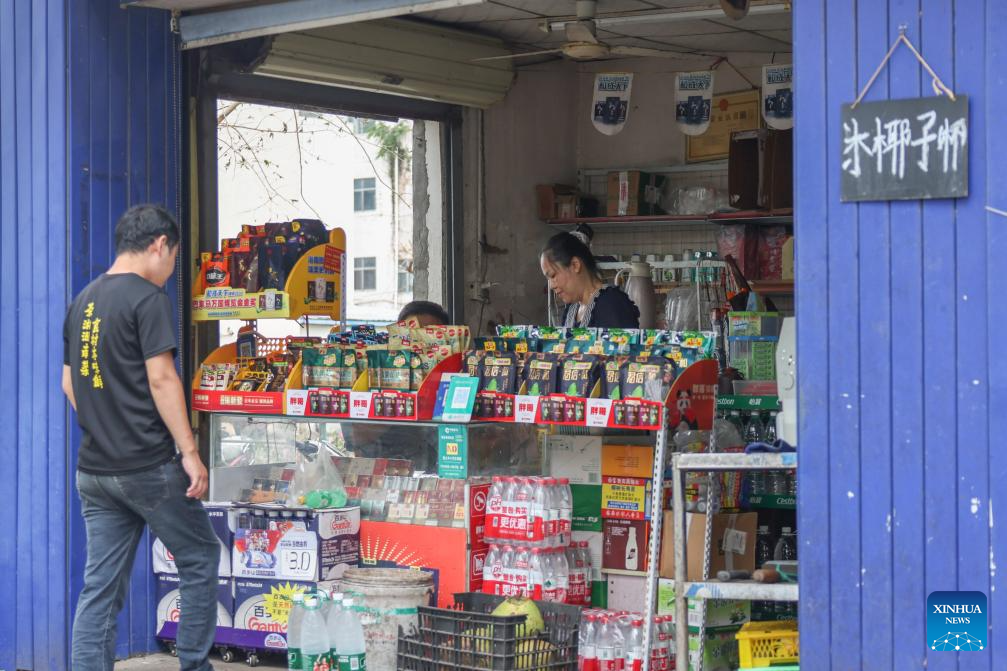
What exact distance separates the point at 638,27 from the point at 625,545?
4.28 metres

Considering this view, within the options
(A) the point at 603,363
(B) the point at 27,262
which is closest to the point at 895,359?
(A) the point at 603,363

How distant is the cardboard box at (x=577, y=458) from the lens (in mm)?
6190

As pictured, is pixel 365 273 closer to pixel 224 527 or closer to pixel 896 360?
pixel 224 527

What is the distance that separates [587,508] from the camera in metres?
6.20

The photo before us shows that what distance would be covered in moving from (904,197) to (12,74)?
451cm

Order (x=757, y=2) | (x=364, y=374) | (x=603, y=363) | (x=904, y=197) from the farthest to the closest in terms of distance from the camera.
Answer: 1. (x=757, y=2)
2. (x=364, y=374)
3. (x=603, y=363)
4. (x=904, y=197)

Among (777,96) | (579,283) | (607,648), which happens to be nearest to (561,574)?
(607,648)

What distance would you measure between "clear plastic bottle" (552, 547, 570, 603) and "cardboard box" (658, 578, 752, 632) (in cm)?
43

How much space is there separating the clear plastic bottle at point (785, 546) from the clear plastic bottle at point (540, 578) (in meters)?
1.10

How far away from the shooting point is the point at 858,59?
14.7ft

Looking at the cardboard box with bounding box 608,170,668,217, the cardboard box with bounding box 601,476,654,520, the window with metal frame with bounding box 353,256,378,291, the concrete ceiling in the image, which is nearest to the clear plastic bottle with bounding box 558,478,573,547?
the cardboard box with bounding box 601,476,654,520

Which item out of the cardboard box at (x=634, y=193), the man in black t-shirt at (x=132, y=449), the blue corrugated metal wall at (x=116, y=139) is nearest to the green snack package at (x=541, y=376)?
the man in black t-shirt at (x=132, y=449)

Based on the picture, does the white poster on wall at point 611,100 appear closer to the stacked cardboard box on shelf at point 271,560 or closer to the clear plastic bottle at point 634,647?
the stacked cardboard box on shelf at point 271,560

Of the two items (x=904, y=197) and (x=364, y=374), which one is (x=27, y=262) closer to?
(x=364, y=374)
